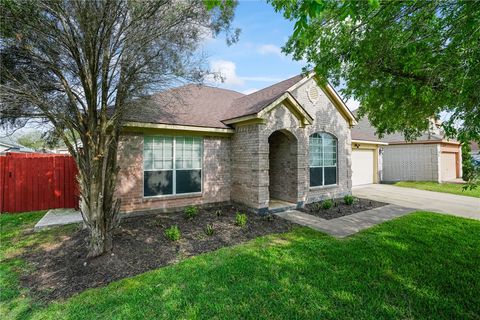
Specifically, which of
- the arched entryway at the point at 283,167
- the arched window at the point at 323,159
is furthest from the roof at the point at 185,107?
the arched window at the point at 323,159

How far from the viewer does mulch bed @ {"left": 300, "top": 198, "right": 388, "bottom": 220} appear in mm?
8680

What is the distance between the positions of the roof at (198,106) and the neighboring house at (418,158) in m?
9.23

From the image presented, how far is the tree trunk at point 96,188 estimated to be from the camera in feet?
15.7

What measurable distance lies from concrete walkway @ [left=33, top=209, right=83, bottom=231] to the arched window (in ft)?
31.6

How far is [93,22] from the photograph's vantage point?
4117 mm

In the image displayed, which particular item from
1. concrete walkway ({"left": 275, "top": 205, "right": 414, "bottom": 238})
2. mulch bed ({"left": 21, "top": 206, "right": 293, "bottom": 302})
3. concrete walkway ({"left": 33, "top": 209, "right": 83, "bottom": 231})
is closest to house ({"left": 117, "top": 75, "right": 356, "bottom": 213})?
concrete walkway ({"left": 275, "top": 205, "right": 414, "bottom": 238})

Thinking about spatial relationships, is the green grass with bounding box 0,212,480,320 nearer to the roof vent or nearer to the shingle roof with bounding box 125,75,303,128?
the shingle roof with bounding box 125,75,303,128

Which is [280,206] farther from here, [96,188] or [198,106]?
[96,188]

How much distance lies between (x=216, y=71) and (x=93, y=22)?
106 inches

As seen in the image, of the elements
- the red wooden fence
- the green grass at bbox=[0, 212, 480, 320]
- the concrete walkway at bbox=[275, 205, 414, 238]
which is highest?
the red wooden fence

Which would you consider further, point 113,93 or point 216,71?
point 216,71

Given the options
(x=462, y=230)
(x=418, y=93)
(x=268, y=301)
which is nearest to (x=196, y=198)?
(x=268, y=301)

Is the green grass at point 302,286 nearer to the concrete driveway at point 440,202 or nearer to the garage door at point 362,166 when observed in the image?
the concrete driveway at point 440,202

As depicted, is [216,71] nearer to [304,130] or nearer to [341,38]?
[341,38]
